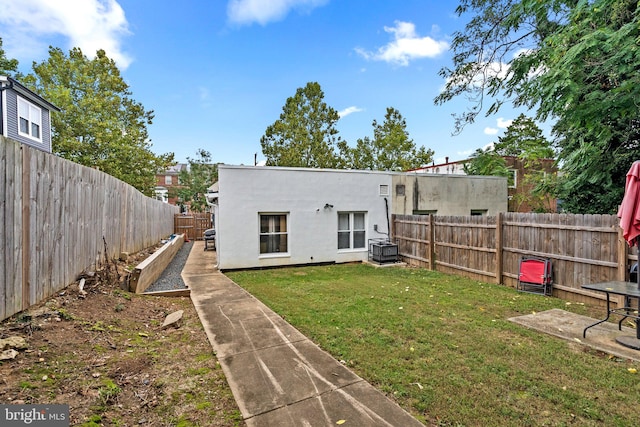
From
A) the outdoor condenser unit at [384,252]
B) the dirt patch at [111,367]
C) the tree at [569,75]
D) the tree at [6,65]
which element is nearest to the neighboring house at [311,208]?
the outdoor condenser unit at [384,252]

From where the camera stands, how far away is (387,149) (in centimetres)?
2619

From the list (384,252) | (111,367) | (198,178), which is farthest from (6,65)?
(111,367)

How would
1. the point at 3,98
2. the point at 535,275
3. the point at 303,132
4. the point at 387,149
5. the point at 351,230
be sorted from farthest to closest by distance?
the point at 387,149 → the point at 303,132 → the point at 351,230 → the point at 3,98 → the point at 535,275

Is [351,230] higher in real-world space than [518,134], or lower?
lower

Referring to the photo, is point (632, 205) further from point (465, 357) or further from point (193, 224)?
point (193, 224)

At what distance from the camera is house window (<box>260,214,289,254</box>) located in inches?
416

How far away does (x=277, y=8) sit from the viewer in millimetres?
10992

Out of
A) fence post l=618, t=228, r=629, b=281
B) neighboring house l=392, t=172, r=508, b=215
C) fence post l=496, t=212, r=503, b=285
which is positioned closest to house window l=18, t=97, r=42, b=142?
neighboring house l=392, t=172, r=508, b=215

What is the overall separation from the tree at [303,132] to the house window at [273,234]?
1299cm

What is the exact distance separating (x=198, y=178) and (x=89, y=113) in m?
12.6

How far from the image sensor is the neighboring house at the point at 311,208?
32.8ft

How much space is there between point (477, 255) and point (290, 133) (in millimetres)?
17946

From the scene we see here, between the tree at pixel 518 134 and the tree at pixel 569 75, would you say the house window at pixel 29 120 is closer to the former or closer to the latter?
the tree at pixel 569 75

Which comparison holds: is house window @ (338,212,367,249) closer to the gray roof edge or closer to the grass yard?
the grass yard
